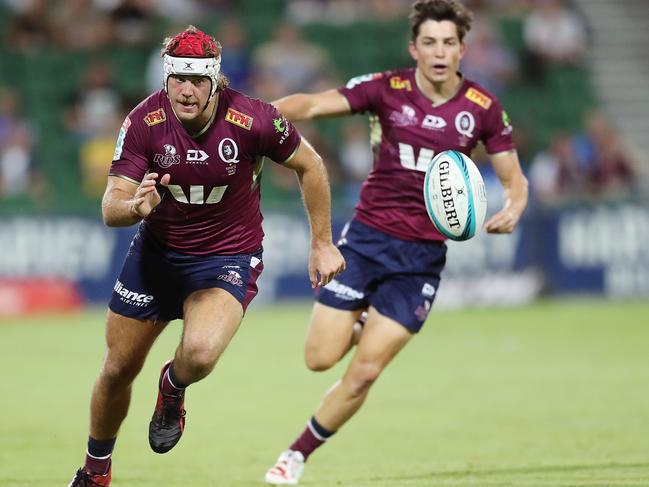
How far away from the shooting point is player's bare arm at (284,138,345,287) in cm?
664

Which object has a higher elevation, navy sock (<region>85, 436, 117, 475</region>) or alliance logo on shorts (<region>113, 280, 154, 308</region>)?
alliance logo on shorts (<region>113, 280, 154, 308</region>)

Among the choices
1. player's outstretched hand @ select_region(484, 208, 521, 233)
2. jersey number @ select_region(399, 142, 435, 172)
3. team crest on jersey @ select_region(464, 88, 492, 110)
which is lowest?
player's outstretched hand @ select_region(484, 208, 521, 233)

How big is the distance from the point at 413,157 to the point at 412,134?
142mm

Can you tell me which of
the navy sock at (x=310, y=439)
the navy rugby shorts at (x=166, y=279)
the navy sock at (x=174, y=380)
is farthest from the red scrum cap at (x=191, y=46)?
the navy sock at (x=310, y=439)

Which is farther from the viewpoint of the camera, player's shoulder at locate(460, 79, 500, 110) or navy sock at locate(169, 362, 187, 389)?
player's shoulder at locate(460, 79, 500, 110)

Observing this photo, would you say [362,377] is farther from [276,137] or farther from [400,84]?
[400,84]

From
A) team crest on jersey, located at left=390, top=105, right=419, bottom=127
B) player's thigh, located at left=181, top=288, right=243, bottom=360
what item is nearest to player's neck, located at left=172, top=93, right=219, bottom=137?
player's thigh, located at left=181, top=288, right=243, bottom=360

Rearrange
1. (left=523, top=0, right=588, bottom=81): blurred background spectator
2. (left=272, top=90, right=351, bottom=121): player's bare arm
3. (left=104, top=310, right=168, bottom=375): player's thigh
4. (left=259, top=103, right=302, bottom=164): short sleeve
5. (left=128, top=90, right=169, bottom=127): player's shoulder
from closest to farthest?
(left=128, top=90, right=169, bottom=127): player's shoulder, (left=259, top=103, right=302, bottom=164): short sleeve, (left=104, top=310, right=168, bottom=375): player's thigh, (left=272, top=90, right=351, bottom=121): player's bare arm, (left=523, top=0, right=588, bottom=81): blurred background spectator

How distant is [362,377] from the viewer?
24.5 ft

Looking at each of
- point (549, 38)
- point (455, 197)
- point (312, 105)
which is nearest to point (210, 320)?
point (455, 197)

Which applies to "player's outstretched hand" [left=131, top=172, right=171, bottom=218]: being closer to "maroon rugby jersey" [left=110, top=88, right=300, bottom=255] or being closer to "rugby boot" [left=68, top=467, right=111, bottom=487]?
"maroon rugby jersey" [left=110, top=88, right=300, bottom=255]

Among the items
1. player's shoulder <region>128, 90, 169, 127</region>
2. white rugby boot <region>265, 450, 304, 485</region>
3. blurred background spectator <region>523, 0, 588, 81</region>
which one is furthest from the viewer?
blurred background spectator <region>523, 0, 588, 81</region>

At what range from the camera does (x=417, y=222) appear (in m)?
7.90

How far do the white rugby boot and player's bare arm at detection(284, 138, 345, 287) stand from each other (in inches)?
48.3
